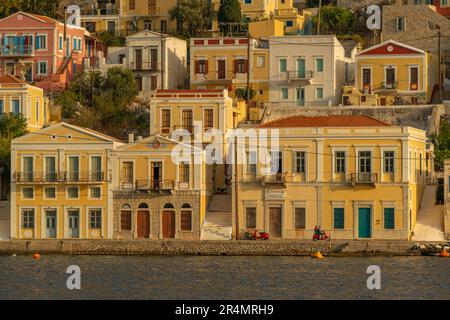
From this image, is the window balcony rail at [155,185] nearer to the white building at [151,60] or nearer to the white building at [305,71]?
the white building at [305,71]

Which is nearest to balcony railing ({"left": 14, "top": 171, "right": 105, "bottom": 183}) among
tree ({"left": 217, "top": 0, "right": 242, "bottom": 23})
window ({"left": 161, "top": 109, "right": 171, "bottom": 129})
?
window ({"left": 161, "top": 109, "right": 171, "bottom": 129})

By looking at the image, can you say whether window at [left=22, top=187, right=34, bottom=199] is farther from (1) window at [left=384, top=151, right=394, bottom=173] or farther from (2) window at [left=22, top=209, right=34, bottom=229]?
(1) window at [left=384, top=151, right=394, bottom=173]

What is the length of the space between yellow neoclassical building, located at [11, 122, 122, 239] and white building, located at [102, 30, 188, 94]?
17034 mm

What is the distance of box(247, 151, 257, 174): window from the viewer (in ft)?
310

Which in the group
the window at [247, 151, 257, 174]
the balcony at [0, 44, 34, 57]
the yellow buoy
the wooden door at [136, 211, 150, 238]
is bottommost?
the yellow buoy

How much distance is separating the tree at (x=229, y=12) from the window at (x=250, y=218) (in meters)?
29.7

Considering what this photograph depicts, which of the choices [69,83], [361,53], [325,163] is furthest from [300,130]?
[69,83]

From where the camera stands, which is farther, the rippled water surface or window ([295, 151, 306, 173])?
window ([295, 151, 306, 173])

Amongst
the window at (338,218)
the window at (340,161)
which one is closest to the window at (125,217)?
the window at (338,218)

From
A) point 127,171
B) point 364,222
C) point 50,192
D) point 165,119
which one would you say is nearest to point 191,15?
point 165,119

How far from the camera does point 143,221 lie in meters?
95.4

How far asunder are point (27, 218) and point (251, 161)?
12.0 m

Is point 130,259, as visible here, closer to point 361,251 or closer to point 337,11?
point 361,251

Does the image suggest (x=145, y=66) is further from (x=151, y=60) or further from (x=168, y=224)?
(x=168, y=224)
